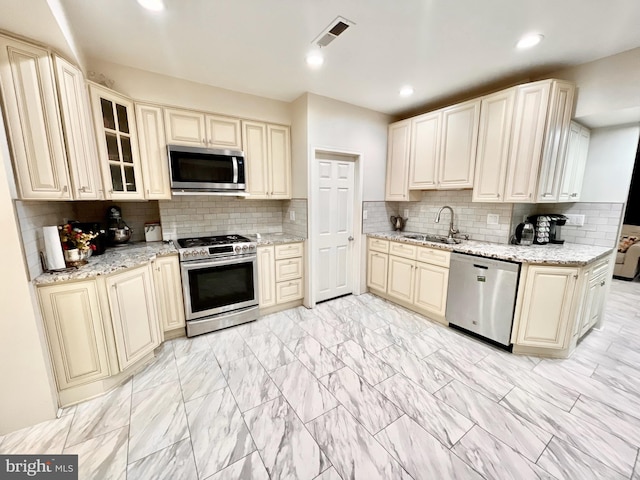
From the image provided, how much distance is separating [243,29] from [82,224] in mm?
2132

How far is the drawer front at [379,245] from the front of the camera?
139 inches

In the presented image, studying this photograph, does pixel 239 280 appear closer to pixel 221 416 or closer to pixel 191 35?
pixel 221 416

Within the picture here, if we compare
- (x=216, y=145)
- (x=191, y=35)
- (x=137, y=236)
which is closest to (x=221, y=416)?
(x=137, y=236)

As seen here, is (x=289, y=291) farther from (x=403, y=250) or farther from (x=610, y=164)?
(x=610, y=164)

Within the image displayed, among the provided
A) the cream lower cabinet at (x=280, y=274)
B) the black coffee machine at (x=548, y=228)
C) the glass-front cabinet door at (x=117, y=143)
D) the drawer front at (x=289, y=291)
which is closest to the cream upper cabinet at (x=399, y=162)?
the black coffee machine at (x=548, y=228)

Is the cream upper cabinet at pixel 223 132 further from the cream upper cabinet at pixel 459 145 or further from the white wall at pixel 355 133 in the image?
the cream upper cabinet at pixel 459 145

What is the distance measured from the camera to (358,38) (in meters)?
1.95

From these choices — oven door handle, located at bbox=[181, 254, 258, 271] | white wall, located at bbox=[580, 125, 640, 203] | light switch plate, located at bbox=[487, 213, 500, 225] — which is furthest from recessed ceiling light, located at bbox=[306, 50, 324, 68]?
white wall, located at bbox=[580, 125, 640, 203]

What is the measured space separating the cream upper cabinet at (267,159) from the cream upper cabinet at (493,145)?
2.25m

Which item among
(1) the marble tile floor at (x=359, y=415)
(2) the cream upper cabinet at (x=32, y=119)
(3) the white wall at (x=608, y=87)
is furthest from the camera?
(3) the white wall at (x=608, y=87)

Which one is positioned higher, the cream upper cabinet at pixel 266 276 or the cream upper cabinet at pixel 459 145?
the cream upper cabinet at pixel 459 145

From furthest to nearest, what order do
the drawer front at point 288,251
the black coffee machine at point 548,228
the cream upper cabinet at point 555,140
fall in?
the drawer front at point 288,251 → the black coffee machine at point 548,228 → the cream upper cabinet at point 555,140

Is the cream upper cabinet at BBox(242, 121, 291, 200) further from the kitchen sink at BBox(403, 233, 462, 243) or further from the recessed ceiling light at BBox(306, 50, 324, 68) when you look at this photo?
the kitchen sink at BBox(403, 233, 462, 243)

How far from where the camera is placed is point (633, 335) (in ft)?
8.87
